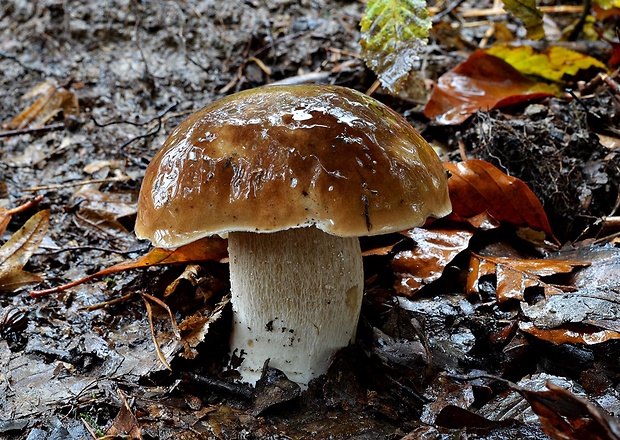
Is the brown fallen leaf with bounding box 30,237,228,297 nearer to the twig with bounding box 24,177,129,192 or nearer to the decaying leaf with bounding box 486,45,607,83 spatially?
the twig with bounding box 24,177,129,192

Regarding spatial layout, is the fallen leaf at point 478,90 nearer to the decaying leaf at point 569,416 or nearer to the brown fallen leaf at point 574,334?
the brown fallen leaf at point 574,334

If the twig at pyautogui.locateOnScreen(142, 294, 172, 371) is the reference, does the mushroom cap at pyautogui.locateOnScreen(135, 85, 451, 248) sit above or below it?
above

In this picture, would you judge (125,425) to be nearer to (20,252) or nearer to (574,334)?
(20,252)

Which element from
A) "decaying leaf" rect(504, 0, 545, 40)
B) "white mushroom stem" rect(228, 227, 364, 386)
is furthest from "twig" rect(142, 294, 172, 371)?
"decaying leaf" rect(504, 0, 545, 40)

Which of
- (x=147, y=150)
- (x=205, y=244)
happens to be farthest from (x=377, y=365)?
(x=147, y=150)

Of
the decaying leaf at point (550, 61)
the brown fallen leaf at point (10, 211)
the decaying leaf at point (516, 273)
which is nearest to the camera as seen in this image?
the decaying leaf at point (516, 273)

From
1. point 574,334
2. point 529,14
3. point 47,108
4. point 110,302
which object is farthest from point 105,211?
point 529,14

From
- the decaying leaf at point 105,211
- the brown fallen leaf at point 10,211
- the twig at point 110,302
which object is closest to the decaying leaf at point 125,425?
the twig at point 110,302

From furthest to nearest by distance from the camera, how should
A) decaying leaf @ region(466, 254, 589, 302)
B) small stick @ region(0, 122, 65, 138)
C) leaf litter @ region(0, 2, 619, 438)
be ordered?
small stick @ region(0, 122, 65, 138) → decaying leaf @ region(466, 254, 589, 302) → leaf litter @ region(0, 2, 619, 438)
